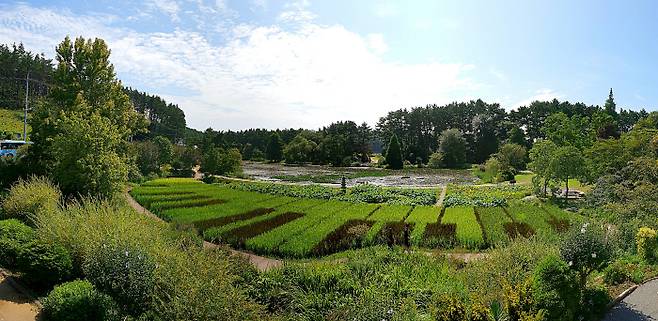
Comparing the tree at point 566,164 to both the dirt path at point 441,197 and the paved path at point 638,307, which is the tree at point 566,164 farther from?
the paved path at point 638,307

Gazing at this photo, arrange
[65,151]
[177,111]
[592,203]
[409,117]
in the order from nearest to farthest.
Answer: [65,151]
[592,203]
[409,117]
[177,111]

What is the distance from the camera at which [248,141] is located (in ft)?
352

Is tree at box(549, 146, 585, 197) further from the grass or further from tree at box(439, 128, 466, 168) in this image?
the grass

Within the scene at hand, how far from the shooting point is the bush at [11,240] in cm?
1108

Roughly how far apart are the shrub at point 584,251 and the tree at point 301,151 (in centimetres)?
7013

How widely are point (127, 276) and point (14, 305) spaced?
3.16 metres

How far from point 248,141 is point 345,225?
8796 centimetres

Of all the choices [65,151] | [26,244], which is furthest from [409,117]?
[26,244]

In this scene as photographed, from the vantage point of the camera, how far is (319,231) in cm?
2072

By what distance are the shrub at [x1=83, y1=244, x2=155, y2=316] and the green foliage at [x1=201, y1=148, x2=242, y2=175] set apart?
140ft

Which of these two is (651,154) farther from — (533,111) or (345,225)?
(533,111)

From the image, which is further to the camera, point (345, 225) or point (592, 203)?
point (592, 203)

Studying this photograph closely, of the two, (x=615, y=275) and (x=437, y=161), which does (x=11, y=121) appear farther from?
(x=615, y=275)

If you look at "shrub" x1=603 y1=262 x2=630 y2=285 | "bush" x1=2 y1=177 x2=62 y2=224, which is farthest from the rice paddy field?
"bush" x1=2 y1=177 x2=62 y2=224
